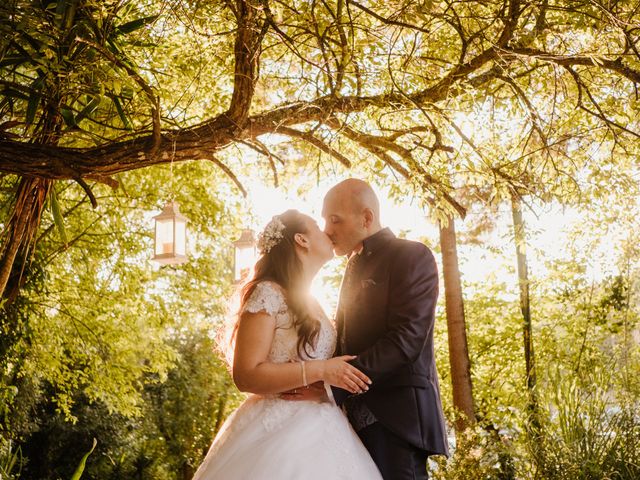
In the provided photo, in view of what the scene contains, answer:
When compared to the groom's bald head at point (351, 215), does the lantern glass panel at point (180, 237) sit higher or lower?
higher

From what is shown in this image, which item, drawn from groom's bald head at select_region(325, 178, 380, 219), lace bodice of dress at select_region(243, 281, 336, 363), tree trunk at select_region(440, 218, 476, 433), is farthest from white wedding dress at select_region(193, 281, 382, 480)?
tree trunk at select_region(440, 218, 476, 433)

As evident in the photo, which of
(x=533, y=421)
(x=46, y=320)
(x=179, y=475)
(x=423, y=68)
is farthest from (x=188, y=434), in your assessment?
(x=423, y=68)

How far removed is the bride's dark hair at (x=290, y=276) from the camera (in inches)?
119

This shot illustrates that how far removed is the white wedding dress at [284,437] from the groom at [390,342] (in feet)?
0.36

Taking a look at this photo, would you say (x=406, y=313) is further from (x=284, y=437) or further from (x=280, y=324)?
(x=284, y=437)

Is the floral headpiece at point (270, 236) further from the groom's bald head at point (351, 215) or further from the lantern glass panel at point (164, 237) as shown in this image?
the lantern glass panel at point (164, 237)

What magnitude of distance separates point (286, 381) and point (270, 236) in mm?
671

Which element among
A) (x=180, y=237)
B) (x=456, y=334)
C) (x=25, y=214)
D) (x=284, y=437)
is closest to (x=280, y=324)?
(x=284, y=437)

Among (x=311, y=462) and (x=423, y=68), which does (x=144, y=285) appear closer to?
(x=423, y=68)

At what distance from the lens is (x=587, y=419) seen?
18.8 feet

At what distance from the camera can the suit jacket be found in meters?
2.90

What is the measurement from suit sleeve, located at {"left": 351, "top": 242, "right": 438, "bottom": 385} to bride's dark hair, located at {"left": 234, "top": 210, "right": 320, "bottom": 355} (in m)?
0.27

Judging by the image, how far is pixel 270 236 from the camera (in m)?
3.21

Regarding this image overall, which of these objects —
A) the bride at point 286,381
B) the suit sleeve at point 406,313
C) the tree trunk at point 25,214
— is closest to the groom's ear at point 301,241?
the bride at point 286,381
